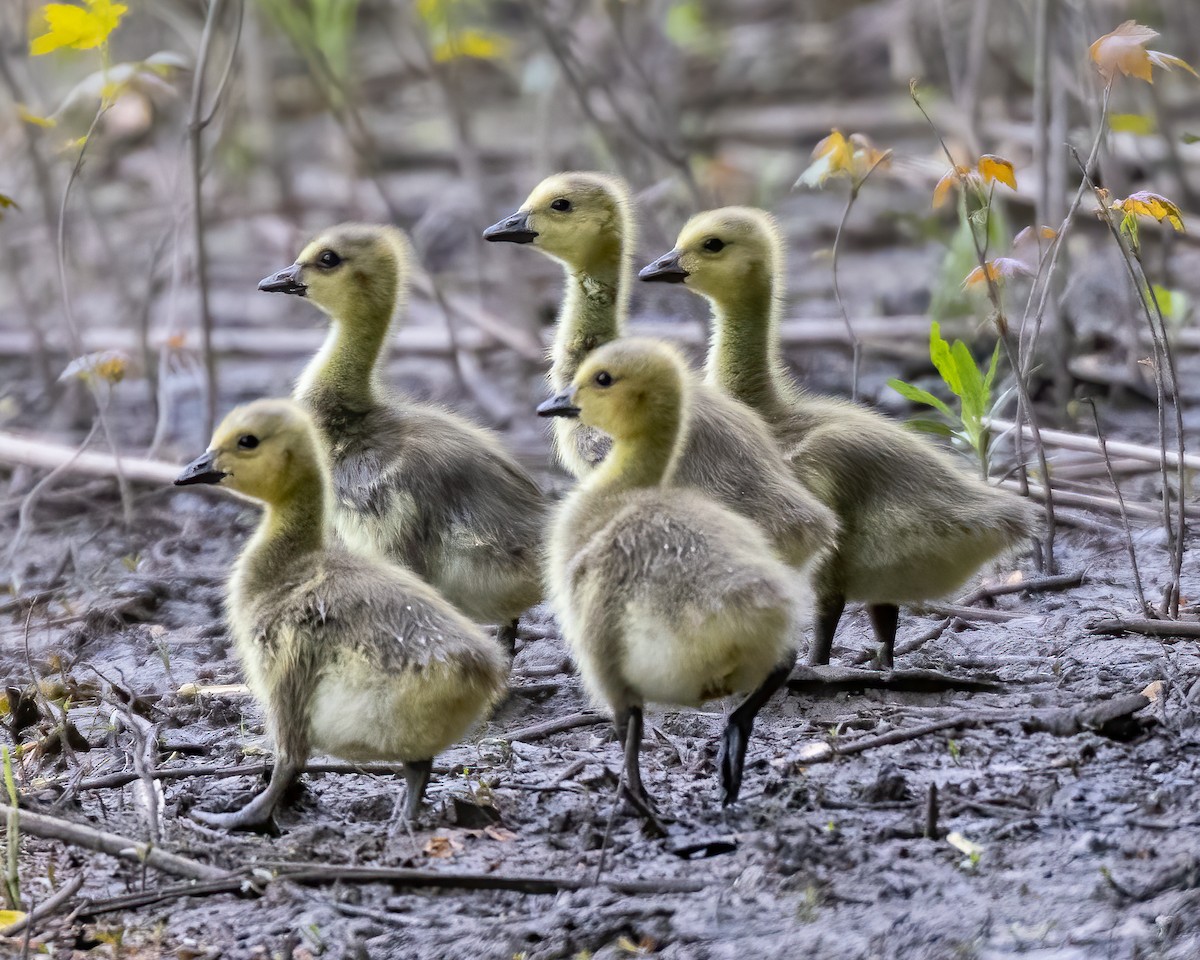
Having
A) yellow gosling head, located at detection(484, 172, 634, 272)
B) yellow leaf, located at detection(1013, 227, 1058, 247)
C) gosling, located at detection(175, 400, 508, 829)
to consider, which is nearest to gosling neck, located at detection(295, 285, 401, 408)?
yellow gosling head, located at detection(484, 172, 634, 272)

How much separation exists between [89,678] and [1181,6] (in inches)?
334

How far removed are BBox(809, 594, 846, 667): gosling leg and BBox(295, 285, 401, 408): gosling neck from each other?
1.40 meters

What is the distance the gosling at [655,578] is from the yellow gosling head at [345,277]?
1.07 metres

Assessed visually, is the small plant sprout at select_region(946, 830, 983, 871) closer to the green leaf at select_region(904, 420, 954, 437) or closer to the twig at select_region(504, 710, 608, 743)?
the twig at select_region(504, 710, 608, 743)

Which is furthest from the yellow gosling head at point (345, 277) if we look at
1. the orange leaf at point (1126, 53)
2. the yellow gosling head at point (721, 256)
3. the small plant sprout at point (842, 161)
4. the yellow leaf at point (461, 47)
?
the yellow leaf at point (461, 47)

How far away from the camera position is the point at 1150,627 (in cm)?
421

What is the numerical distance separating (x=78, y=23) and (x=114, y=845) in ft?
8.99

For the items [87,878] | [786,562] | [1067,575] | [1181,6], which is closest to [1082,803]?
[786,562]

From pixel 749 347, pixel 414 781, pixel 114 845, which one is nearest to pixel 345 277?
pixel 749 347

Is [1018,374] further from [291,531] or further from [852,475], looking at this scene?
[291,531]

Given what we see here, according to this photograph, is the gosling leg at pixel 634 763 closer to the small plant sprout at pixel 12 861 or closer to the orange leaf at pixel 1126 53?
the small plant sprout at pixel 12 861

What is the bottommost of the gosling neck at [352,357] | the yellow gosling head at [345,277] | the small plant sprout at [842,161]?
the gosling neck at [352,357]

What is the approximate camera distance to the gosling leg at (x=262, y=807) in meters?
3.55

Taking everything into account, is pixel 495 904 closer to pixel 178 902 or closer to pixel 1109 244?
pixel 178 902
